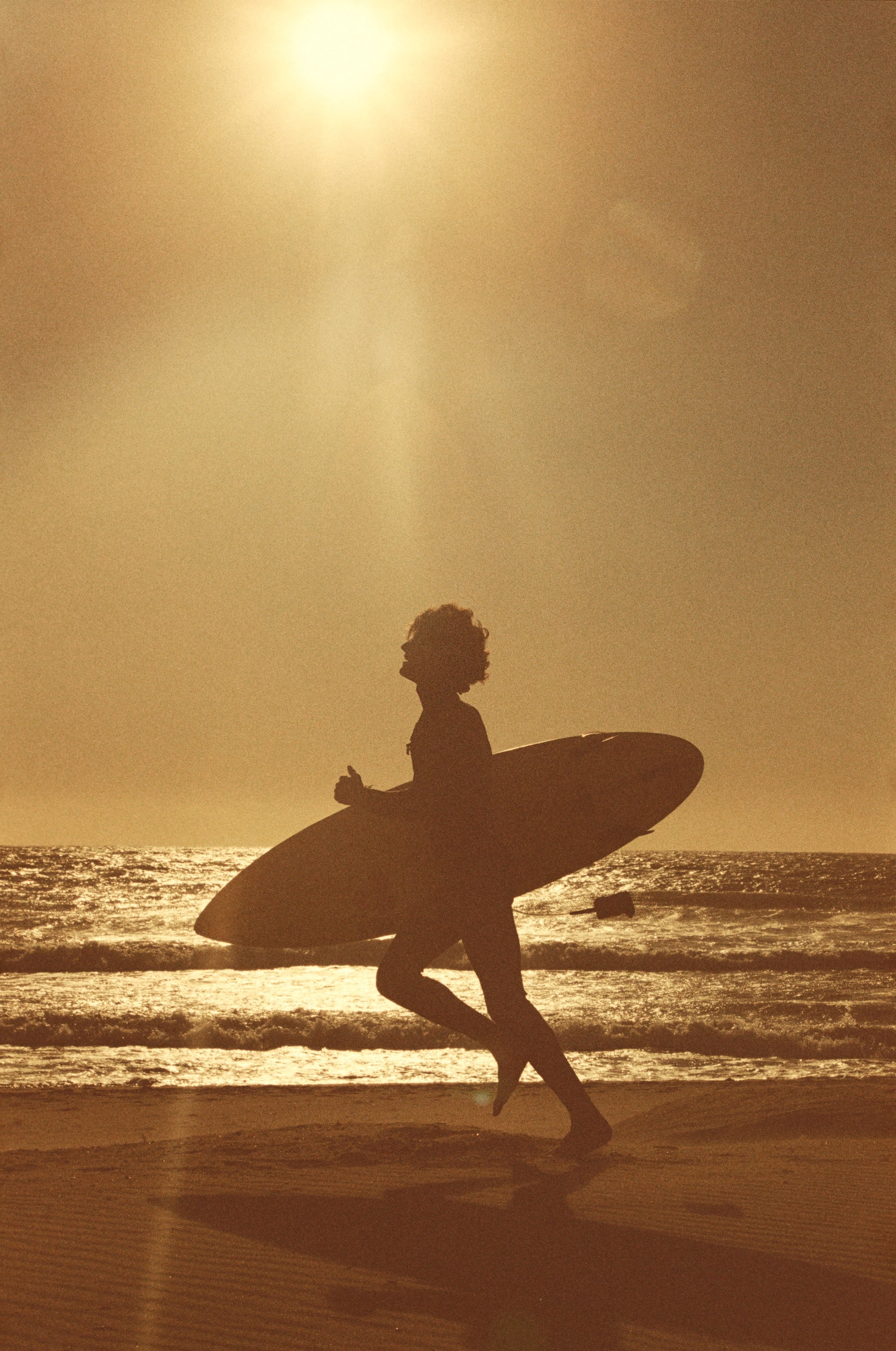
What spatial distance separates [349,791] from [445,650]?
718 millimetres

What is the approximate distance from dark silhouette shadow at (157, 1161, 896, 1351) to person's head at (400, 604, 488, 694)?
6.52 feet

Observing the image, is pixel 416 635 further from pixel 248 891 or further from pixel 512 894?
pixel 248 891

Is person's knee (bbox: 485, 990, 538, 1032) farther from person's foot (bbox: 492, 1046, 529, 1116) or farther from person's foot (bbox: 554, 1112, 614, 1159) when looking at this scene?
person's foot (bbox: 554, 1112, 614, 1159)

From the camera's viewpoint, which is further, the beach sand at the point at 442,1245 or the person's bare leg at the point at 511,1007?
the person's bare leg at the point at 511,1007

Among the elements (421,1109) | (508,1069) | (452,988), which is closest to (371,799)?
(508,1069)

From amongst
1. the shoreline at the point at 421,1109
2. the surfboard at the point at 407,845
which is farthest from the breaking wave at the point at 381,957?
the surfboard at the point at 407,845

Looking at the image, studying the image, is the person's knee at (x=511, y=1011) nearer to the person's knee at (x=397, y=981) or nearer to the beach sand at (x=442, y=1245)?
the person's knee at (x=397, y=981)

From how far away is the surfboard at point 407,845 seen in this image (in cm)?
652

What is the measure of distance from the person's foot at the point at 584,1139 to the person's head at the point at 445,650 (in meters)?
1.85

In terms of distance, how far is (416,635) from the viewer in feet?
16.4

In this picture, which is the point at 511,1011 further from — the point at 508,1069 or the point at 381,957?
the point at 381,957

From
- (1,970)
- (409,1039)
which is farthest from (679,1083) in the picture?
(1,970)

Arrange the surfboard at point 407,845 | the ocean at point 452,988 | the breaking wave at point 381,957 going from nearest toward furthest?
the surfboard at point 407,845
the ocean at point 452,988
the breaking wave at point 381,957

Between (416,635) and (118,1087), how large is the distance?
7451 millimetres
